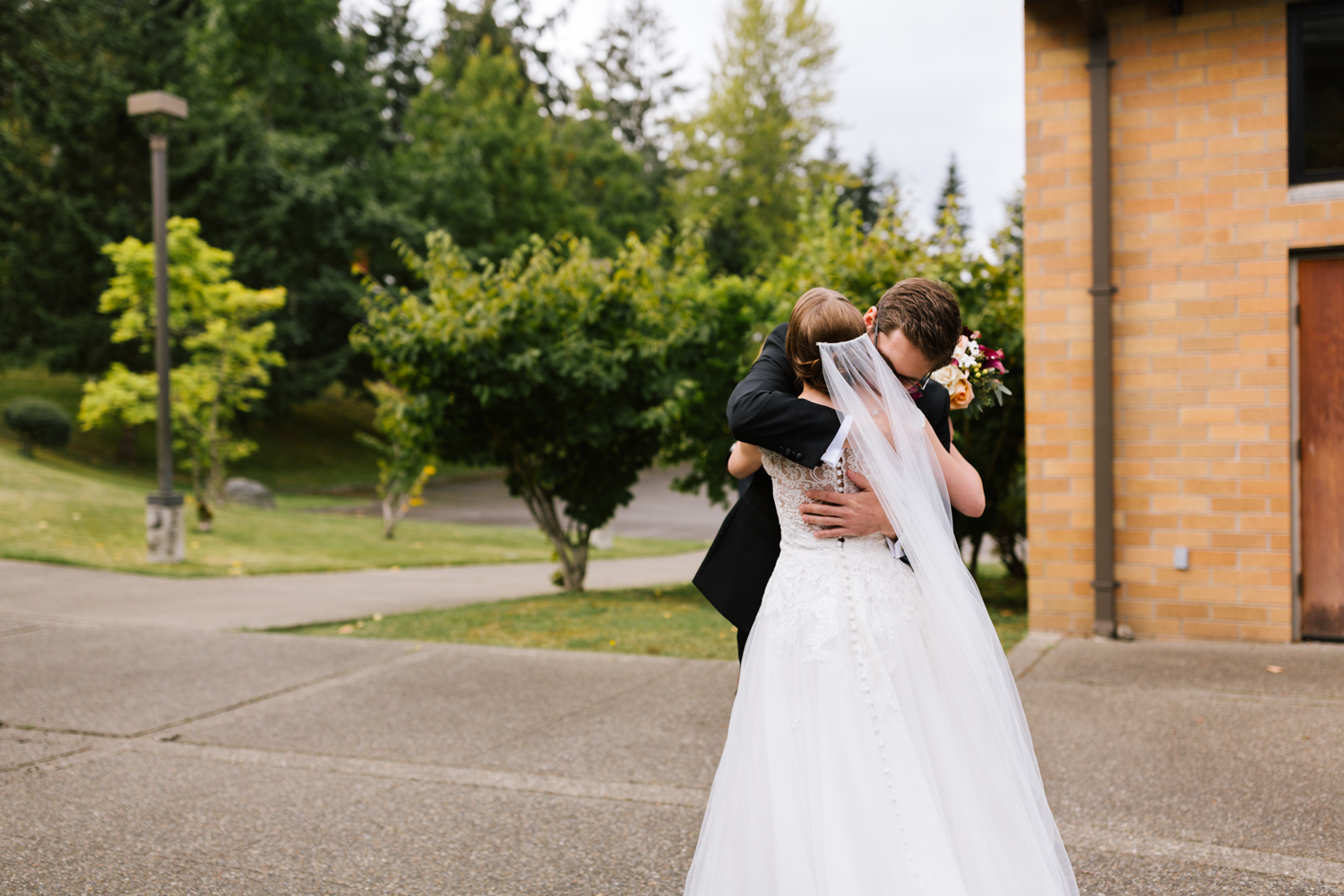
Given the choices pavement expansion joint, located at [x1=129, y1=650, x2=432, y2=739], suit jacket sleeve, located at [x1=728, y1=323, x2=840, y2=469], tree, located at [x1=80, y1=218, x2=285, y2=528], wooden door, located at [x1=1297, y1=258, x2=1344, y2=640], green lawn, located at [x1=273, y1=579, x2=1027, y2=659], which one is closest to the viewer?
suit jacket sleeve, located at [x1=728, y1=323, x2=840, y2=469]

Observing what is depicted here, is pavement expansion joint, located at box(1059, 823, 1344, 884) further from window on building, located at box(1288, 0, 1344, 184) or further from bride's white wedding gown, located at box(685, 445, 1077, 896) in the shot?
window on building, located at box(1288, 0, 1344, 184)

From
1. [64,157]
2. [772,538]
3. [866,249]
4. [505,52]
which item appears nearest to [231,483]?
[64,157]

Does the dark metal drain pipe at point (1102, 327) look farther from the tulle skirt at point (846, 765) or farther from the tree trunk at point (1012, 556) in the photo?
the tulle skirt at point (846, 765)

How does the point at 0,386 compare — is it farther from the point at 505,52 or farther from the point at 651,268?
the point at 651,268

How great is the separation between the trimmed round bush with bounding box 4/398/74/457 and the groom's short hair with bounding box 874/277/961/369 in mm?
25210

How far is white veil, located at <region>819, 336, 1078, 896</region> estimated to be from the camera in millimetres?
2352

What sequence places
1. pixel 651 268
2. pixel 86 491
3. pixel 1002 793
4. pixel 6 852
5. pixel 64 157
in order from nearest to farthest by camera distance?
1. pixel 1002 793
2. pixel 6 852
3. pixel 651 268
4. pixel 86 491
5. pixel 64 157

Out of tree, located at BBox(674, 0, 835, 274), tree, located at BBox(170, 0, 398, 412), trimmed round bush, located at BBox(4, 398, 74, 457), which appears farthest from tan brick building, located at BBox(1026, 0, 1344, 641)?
tree, located at BBox(674, 0, 835, 274)

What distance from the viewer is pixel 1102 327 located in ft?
20.9

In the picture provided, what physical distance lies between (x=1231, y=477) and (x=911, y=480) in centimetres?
477

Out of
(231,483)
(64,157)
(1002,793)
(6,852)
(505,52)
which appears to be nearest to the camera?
(1002,793)

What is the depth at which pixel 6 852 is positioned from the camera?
11.3 feet

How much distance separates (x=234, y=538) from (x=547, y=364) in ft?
26.0

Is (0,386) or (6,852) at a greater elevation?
(0,386)
